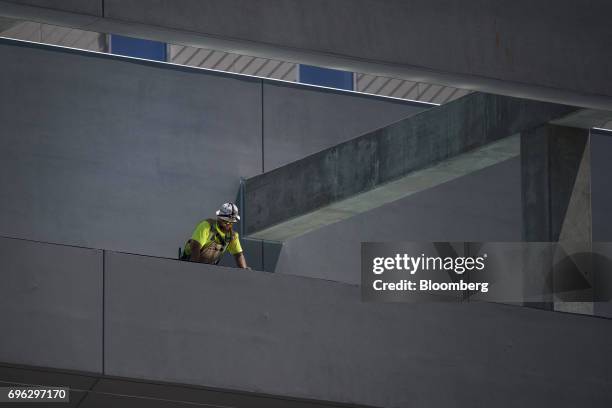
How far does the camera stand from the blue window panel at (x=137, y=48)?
75.5ft

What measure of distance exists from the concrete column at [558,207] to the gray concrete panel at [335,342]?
0.94 meters

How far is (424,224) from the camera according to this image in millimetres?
24781

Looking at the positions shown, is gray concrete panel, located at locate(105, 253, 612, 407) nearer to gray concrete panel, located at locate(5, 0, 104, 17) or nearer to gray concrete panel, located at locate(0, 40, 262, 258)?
gray concrete panel, located at locate(5, 0, 104, 17)

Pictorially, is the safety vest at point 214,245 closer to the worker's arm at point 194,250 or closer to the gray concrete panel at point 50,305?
the worker's arm at point 194,250

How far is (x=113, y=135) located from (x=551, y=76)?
30.6 ft

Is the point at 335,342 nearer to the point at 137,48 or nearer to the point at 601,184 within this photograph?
the point at 137,48

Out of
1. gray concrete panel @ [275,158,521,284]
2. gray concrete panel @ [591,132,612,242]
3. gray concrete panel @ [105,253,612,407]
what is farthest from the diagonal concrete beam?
gray concrete panel @ [591,132,612,242]

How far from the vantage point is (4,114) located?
71.6 ft

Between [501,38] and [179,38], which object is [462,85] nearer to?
[501,38]

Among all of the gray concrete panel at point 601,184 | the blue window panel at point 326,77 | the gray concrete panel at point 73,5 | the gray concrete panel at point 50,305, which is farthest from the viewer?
the gray concrete panel at point 601,184

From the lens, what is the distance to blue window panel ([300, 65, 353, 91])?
80.0ft

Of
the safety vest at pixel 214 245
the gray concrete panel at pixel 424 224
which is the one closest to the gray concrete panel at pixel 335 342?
the safety vest at pixel 214 245

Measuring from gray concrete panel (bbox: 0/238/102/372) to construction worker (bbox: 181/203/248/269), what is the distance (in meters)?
3.06

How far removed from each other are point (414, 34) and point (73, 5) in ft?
11.8
